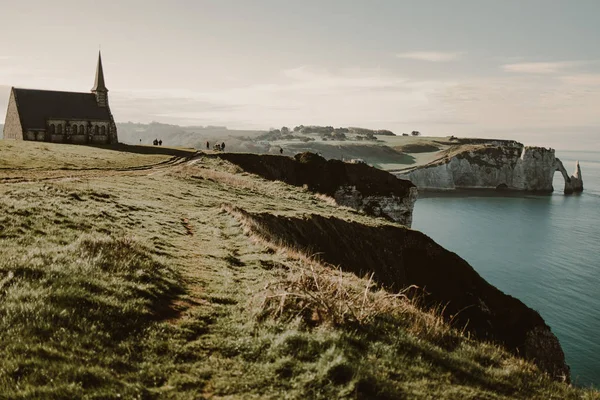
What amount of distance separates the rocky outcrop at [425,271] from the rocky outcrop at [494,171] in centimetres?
14282

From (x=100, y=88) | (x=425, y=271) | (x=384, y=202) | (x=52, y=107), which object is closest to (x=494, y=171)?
(x=384, y=202)

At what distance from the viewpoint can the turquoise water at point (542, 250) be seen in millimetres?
39750

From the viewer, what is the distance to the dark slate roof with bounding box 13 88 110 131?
230ft

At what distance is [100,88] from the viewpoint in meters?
77.9

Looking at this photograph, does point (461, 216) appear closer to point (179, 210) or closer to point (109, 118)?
point (109, 118)

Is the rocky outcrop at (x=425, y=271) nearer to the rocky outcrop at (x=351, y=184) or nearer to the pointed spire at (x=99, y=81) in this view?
the rocky outcrop at (x=351, y=184)

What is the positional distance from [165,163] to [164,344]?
47.9 meters

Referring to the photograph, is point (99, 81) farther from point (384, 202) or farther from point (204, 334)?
point (204, 334)

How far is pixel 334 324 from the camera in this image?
9.20 meters

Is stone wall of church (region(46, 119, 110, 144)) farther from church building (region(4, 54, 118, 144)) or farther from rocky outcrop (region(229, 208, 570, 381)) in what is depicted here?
rocky outcrop (region(229, 208, 570, 381))

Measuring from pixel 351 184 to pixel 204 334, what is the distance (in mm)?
61546

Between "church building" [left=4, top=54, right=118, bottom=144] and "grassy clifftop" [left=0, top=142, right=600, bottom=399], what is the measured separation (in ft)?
215

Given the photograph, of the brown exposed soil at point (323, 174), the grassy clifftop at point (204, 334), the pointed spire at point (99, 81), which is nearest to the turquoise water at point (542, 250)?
the grassy clifftop at point (204, 334)

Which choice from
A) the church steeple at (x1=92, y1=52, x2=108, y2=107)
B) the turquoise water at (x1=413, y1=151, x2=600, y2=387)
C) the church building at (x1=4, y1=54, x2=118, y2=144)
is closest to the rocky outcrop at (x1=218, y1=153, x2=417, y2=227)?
the turquoise water at (x1=413, y1=151, x2=600, y2=387)
